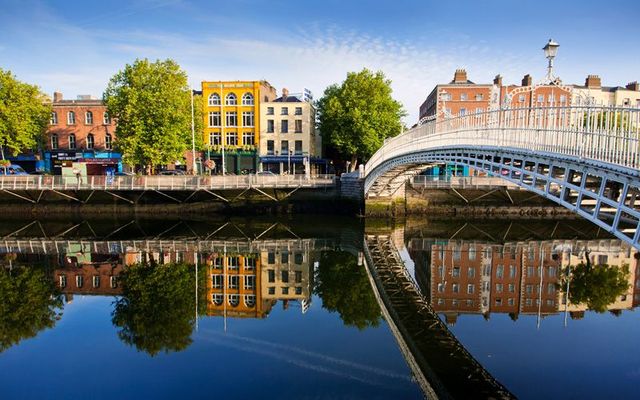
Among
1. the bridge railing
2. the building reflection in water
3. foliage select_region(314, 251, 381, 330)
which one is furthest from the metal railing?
the bridge railing

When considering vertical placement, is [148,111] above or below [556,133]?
above

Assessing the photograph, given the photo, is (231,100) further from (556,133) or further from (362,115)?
(556,133)

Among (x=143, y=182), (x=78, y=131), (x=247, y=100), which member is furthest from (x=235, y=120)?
(x=143, y=182)

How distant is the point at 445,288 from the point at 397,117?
27164mm

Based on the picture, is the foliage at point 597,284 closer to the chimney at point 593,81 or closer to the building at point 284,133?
the building at point 284,133

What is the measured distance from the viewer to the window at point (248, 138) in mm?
42500

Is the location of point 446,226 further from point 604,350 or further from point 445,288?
point 604,350

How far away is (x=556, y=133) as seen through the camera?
1003cm

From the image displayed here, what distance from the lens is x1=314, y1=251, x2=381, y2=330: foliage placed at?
12398 mm

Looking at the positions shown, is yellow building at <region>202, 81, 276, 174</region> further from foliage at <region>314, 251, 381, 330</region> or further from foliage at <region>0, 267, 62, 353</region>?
foliage at <region>0, 267, 62, 353</region>

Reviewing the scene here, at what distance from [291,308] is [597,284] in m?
9.98

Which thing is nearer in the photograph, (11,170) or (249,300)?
(249,300)

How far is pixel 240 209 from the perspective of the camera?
31.1 meters

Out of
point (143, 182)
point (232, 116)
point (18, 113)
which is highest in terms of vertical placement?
point (232, 116)
